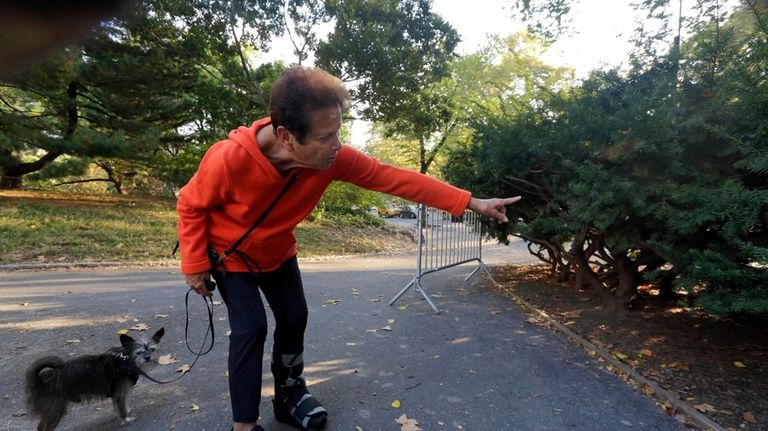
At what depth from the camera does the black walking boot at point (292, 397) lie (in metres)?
2.57

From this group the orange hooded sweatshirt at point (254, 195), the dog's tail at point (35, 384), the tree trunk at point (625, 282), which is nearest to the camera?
the orange hooded sweatshirt at point (254, 195)

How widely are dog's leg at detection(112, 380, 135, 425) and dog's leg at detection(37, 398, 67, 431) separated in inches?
11.4

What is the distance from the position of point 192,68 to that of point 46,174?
6.96 meters

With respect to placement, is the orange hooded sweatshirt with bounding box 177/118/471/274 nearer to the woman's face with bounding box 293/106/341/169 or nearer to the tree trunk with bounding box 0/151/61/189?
the woman's face with bounding box 293/106/341/169

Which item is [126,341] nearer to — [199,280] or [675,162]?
[199,280]

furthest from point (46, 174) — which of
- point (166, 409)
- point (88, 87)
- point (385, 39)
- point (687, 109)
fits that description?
point (687, 109)

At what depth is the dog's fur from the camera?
230 centimetres

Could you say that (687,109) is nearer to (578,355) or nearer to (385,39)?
(578,355)

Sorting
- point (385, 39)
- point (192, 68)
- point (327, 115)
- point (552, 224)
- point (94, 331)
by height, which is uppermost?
point (385, 39)

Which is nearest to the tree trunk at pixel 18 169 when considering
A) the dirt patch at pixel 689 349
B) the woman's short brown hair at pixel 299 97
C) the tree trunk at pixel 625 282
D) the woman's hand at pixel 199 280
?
the woman's hand at pixel 199 280

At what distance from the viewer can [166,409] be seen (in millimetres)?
2814

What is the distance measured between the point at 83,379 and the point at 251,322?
47.5 inches

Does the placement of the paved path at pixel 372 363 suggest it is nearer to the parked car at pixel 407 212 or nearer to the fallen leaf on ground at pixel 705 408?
the fallen leaf on ground at pixel 705 408

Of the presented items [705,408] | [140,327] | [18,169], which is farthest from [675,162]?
[18,169]
